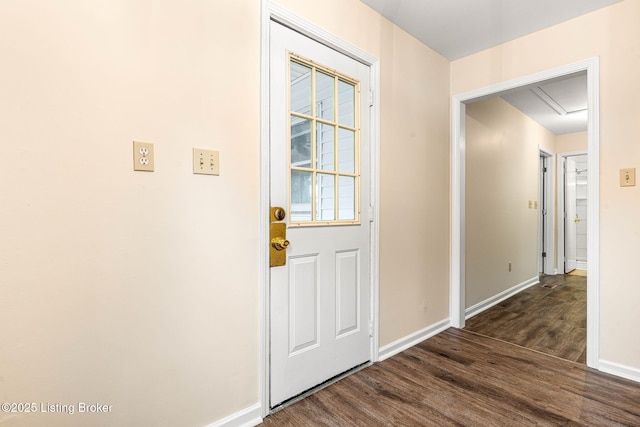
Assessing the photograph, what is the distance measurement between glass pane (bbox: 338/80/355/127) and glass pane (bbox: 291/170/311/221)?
0.49 meters

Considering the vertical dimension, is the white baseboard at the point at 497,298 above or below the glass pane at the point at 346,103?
below

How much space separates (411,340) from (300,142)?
72.4 inches

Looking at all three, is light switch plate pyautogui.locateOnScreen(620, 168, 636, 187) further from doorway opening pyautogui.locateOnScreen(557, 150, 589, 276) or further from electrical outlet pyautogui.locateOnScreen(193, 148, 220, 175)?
doorway opening pyautogui.locateOnScreen(557, 150, 589, 276)

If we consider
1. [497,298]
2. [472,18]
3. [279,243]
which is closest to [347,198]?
[279,243]

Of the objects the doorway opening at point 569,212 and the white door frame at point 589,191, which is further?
the doorway opening at point 569,212

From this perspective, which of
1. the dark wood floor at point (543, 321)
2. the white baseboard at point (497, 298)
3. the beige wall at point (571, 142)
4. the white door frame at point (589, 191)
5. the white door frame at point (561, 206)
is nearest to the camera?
the white door frame at point (589, 191)

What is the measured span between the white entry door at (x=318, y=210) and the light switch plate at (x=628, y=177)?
1696 mm

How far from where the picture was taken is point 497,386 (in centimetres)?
196

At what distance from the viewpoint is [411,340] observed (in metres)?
2.54

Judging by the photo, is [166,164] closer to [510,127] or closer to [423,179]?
[423,179]

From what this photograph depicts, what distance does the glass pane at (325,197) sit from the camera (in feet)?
6.33

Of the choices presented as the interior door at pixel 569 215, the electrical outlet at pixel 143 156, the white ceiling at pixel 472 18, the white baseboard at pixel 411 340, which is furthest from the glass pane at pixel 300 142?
the interior door at pixel 569 215

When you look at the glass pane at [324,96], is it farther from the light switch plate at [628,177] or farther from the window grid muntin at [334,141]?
the light switch plate at [628,177]

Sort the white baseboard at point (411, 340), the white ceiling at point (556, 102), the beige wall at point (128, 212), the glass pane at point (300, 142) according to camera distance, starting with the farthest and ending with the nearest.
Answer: the white ceiling at point (556, 102) < the white baseboard at point (411, 340) < the glass pane at point (300, 142) < the beige wall at point (128, 212)
